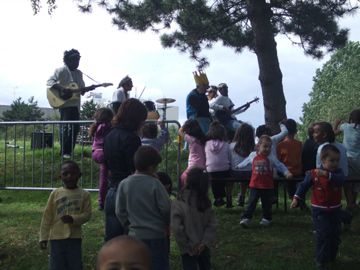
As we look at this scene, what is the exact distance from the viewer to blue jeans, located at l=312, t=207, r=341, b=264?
6.20 m

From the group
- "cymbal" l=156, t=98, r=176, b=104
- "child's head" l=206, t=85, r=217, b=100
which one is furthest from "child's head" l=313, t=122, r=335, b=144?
"cymbal" l=156, t=98, r=176, b=104

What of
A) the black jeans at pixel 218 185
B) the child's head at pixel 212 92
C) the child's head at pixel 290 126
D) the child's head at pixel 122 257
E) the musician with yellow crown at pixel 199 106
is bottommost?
the child's head at pixel 122 257

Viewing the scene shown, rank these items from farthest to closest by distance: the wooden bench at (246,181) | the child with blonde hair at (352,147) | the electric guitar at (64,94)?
the electric guitar at (64,94), the child with blonde hair at (352,147), the wooden bench at (246,181)

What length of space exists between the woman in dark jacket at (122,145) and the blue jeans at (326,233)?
80.2 inches

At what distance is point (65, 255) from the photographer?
5.76m

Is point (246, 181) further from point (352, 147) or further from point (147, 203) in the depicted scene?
point (147, 203)

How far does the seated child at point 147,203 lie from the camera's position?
5.20 metres

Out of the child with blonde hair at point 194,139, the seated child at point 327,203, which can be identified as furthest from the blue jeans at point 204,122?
the seated child at point 327,203

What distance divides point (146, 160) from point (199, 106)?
584cm

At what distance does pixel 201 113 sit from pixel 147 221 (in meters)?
5.93

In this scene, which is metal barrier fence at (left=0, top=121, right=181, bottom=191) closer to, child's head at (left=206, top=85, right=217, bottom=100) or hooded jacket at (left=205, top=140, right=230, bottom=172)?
hooded jacket at (left=205, top=140, right=230, bottom=172)

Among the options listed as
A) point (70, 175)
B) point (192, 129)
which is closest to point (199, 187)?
point (70, 175)

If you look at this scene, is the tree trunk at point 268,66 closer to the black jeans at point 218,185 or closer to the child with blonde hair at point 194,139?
the black jeans at point 218,185

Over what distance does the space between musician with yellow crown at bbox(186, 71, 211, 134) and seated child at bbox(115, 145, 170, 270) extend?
5.66m
